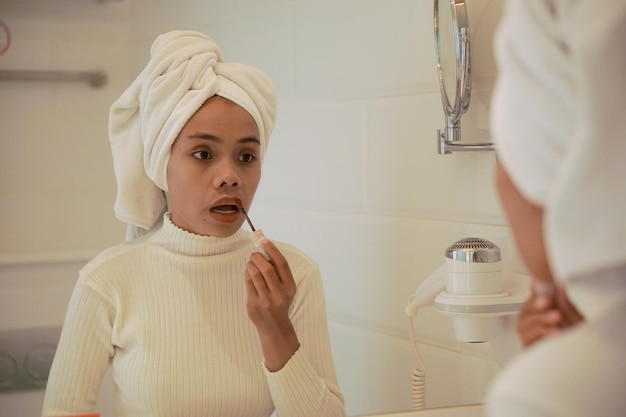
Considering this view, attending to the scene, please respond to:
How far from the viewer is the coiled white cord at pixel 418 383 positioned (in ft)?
3.56

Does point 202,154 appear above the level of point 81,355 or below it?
above

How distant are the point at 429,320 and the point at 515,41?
0.77m

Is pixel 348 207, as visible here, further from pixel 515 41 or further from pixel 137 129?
pixel 515 41

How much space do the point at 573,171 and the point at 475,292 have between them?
66 centimetres

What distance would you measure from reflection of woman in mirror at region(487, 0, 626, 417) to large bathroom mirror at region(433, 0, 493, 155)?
2.25 ft

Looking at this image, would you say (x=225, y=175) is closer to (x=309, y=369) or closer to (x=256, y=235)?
(x=256, y=235)

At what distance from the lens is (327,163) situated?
41.7 inches

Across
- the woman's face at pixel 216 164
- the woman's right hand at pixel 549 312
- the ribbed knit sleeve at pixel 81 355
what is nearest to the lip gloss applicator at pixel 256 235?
the woman's face at pixel 216 164

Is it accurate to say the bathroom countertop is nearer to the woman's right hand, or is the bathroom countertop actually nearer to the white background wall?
the white background wall

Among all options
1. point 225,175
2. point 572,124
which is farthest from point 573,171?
point 225,175

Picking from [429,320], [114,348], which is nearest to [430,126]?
[429,320]

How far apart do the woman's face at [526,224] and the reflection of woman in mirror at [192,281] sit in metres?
0.57

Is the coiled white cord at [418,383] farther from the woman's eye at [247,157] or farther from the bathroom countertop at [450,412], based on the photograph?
the woman's eye at [247,157]

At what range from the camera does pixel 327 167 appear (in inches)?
41.7
